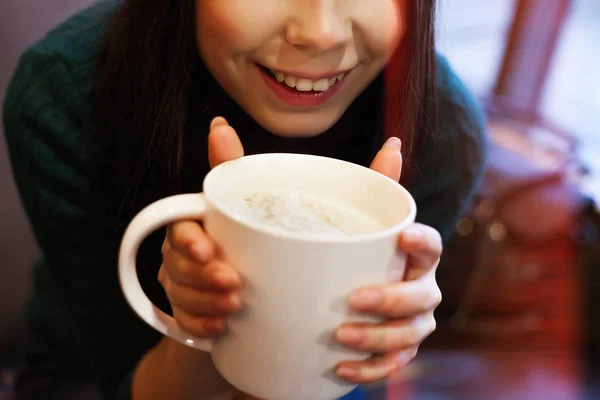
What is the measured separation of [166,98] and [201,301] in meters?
0.36

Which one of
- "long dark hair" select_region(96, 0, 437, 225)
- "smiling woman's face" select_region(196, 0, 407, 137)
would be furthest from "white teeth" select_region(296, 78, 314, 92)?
"long dark hair" select_region(96, 0, 437, 225)

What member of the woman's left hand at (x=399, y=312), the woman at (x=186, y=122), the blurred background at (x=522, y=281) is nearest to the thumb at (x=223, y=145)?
the woman at (x=186, y=122)

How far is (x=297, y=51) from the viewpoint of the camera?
62 cm

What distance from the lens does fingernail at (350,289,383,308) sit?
40 centimetres

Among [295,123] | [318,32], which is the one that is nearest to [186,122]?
[295,123]

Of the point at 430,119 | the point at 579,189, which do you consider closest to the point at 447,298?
the point at 579,189

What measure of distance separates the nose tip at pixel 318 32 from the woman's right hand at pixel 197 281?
26cm

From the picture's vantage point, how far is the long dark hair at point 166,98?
0.70m

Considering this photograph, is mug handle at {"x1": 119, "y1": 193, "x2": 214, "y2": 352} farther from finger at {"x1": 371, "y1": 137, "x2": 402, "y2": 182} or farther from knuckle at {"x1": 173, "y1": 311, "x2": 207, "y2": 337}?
finger at {"x1": 371, "y1": 137, "x2": 402, "y2": 182}

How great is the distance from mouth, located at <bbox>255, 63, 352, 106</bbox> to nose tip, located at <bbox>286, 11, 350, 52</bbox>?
0.22ft

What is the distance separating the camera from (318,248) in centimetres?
37

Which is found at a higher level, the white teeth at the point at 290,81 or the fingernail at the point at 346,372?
the white teeth at the point at 290,81

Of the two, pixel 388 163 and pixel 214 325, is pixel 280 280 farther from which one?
pixel 388 163

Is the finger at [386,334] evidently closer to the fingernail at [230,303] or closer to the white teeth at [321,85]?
the fingernail at [230,303]
